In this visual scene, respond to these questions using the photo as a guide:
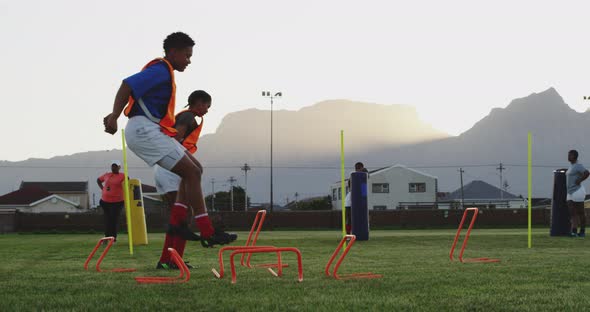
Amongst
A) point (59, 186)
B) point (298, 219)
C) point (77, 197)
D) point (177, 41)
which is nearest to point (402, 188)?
point (298, 219)

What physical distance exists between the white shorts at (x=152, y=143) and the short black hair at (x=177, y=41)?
0.81 metres

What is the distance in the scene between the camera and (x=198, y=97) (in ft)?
22.8

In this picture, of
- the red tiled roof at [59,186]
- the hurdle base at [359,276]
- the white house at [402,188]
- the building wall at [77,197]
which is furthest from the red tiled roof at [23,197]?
the hurdle base at [359,276]

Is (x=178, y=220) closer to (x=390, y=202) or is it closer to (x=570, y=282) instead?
(x=570, y=282)

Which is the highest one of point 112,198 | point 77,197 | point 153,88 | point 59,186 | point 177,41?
point 59,186

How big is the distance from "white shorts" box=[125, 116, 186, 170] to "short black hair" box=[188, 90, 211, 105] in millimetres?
1276

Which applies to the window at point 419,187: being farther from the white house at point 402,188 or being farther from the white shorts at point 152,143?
the white shorts at point 152,143

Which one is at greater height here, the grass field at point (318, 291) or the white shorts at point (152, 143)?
the white shorts at point (152, 143)

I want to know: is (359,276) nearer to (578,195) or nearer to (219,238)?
(219,238)

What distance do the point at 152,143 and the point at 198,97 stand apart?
1434 millimetres

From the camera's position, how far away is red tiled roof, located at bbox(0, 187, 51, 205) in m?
98.0

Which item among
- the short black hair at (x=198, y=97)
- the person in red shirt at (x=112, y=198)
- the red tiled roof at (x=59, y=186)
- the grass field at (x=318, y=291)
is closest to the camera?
the grass field at (x=318, y=291)

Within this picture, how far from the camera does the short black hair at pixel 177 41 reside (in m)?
6.11

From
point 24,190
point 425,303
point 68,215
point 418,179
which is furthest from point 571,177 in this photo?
point 24,190
